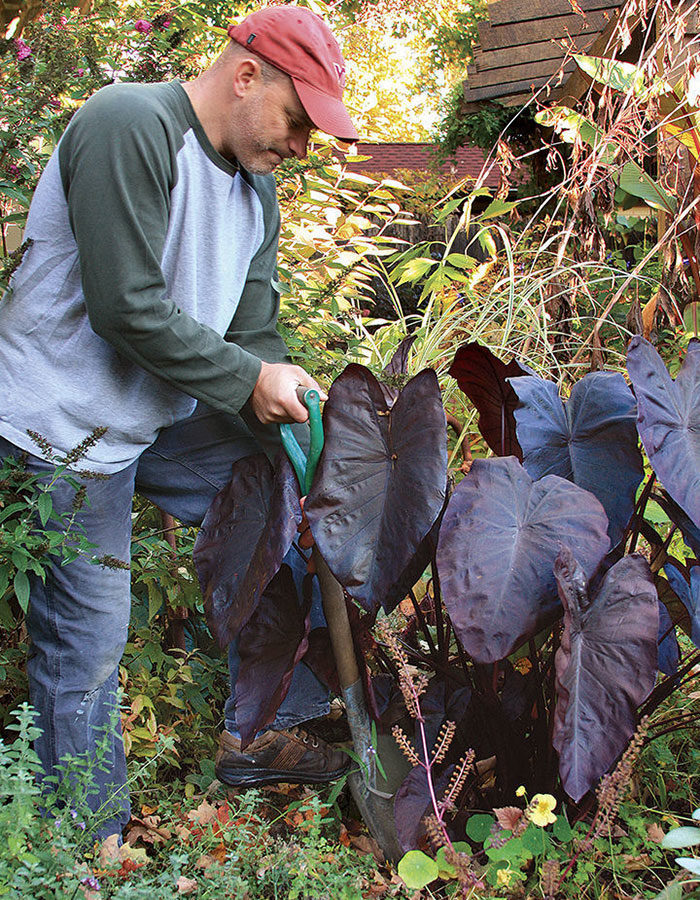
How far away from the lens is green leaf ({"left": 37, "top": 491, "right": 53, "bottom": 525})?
4.63 ft

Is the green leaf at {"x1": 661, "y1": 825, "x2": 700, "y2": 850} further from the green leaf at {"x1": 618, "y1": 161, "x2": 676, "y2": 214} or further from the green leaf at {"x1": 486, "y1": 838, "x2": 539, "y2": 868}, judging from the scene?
the green leaf at {"x1": 618, "y1": 161, "x2": 676, "y2": 214}

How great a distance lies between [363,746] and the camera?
174 centimetres

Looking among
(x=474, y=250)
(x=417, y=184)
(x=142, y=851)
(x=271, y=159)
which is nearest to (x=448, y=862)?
(x=142, y=851)

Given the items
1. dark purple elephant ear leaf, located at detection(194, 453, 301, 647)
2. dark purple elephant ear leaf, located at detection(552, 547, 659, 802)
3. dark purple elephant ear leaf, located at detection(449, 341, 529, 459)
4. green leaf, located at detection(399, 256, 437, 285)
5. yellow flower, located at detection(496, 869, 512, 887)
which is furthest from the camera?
green leaf, located at detection(399, 256, 437, 285)

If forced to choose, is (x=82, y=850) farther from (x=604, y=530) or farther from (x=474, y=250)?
(x=474, y=250)

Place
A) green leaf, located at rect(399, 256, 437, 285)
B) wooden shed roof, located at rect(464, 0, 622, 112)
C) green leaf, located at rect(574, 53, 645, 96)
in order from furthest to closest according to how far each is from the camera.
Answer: wooden shed roof, located at rect(464, 0, 622, 112) → green leaf, located at rect(399, 256, 437, 285) → green leaf, located at rect(574, 53, 645, 96)

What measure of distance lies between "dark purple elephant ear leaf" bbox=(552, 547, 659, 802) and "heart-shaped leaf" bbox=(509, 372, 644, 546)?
0.23 m

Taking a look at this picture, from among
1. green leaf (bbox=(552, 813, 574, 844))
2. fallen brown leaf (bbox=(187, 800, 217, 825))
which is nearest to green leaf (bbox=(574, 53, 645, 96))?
green leaf (bbox=(552, 813, 574, 844))

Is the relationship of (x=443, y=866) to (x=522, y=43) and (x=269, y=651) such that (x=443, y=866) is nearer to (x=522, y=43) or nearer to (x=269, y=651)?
(x=269, y=651)

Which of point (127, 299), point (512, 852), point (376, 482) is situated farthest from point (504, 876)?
point (127, 299)

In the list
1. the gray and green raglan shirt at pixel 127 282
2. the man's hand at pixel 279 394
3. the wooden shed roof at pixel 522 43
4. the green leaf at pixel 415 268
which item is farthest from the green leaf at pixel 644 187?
the wooden shed roof at pixel 522 43

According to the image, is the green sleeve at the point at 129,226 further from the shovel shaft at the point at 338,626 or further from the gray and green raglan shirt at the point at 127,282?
the shovel shaft at the point at 338,626

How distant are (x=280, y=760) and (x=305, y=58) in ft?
4.59

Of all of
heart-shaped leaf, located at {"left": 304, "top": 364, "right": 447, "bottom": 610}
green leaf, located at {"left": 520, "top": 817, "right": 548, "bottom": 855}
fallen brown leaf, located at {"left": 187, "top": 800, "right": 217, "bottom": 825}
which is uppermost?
heart-shaped leaf, located at {"left": 304, "top": 364, "right": 447, "bottom": 610}
